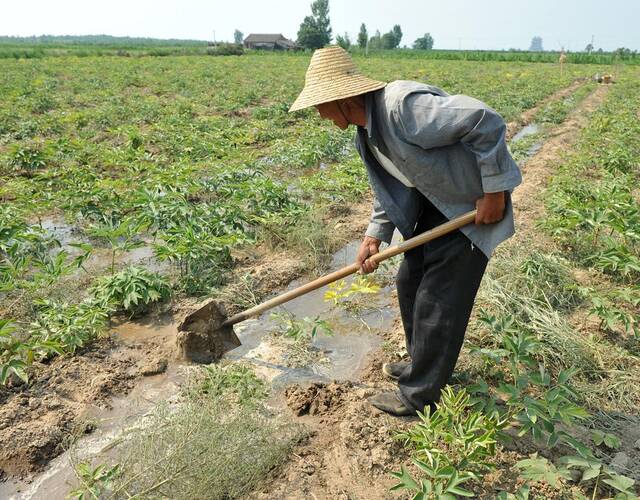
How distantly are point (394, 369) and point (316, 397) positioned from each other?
0.50m

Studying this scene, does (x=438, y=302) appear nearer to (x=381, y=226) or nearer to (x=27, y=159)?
(x=381, y=226)

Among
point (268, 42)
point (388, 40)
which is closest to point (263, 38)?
point (268, 42)

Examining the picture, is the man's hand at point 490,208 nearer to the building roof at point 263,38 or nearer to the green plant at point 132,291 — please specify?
the green plant at point 132,291

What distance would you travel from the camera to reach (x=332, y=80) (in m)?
2.02

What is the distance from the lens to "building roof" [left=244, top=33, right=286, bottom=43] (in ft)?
228

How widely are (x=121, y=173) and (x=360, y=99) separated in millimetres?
5243

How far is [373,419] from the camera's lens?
2.42 meters

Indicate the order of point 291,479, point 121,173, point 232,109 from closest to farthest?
point 291,479 → point 121,173 → point 232,109

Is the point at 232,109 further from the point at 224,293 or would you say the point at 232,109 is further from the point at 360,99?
the point at 360,99

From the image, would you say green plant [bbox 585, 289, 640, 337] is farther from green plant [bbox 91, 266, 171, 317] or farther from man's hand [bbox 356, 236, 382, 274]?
green plant [bbox 91, 266, 171, 317]

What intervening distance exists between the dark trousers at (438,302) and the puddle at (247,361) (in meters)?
0.66

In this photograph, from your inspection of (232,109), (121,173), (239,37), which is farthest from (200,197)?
(239,37)

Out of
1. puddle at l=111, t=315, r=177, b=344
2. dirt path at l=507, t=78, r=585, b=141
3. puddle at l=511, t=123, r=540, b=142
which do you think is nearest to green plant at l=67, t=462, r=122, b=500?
puddle at l=111, t=315, r=177, b=344

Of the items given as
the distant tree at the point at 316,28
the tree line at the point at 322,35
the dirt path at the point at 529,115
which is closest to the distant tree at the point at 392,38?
the tree line at the point at 322,35
